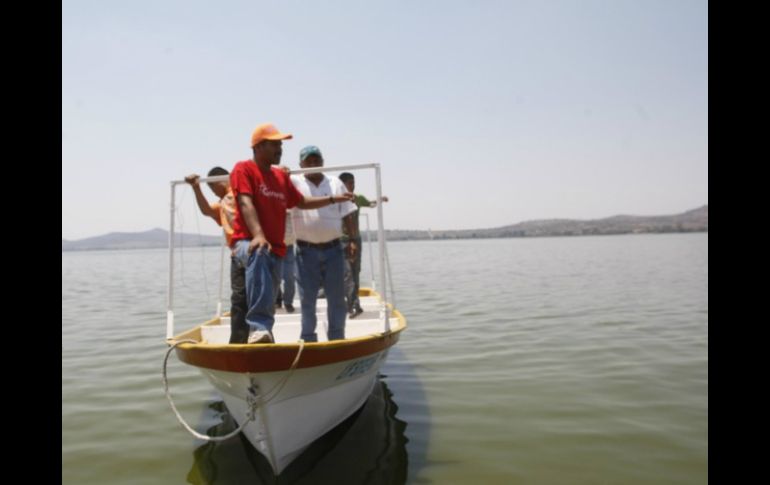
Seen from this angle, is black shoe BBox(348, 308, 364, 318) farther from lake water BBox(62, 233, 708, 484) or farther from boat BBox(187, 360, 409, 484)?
boat BBox(187, 360, 409, 484)

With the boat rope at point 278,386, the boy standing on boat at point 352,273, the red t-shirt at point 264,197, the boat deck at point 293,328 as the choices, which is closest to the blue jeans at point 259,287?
the red t-shirt at point 264,197

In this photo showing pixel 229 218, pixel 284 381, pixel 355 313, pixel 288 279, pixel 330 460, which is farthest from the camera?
pixel 288 279

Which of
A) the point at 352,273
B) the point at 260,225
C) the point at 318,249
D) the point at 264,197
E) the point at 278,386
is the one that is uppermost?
the point at 264,197

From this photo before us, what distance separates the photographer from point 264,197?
4.53 m

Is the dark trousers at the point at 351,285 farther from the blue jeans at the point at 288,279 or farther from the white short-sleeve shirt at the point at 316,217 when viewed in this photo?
the white short-sleeve shirt at the point at 316,217

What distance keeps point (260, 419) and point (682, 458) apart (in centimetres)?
396

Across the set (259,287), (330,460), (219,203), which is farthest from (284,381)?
(219,203)

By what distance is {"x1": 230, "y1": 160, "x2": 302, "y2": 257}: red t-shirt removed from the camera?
14.5 ft

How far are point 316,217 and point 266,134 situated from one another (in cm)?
124

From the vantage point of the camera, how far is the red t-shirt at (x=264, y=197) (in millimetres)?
4406

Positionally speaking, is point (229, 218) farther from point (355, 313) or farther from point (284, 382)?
point (355, 313)

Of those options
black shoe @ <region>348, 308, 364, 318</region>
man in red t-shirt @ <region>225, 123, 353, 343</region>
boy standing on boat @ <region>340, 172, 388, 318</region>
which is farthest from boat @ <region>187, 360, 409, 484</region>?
boy standing on boat @ <region>340, 172, 388, 318</region>

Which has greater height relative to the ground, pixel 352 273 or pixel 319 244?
pixel 319 244
